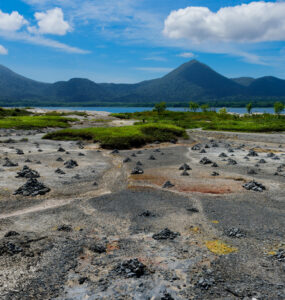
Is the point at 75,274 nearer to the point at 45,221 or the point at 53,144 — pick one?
the point at 45,221

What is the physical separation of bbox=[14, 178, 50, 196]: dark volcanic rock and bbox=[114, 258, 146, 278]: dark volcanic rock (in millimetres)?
10839

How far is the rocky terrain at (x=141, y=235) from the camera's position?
32.6ft

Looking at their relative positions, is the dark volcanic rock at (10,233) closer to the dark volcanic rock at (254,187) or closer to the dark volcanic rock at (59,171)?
the dark volcanic rock at (59,171)

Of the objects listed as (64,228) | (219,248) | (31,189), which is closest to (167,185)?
(219,248)

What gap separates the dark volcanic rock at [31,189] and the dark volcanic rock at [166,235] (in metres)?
9.90

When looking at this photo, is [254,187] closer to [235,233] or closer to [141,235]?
[235,233]

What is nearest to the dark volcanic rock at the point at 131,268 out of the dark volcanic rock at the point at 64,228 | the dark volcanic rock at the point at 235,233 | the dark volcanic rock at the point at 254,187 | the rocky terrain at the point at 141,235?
the rocky terrain at the point at 141,235

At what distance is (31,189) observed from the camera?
64.5 feet

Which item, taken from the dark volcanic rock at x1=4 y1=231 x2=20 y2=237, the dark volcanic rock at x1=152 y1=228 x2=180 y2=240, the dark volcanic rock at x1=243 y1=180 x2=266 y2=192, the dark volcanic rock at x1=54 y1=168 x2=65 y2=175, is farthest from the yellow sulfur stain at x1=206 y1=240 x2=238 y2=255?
the dark volcanic rock at x1=54 y1=168 x2=65 y2=175

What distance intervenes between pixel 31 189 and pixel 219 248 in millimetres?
13443

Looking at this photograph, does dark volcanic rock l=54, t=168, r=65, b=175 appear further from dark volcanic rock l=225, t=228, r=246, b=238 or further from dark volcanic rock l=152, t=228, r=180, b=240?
dark volcanic rock l=225, t=228, r=246, b=238

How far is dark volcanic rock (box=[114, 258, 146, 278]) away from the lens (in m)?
10.5

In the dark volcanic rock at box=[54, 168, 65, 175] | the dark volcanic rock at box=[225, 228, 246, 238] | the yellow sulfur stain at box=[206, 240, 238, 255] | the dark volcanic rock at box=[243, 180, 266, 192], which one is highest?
the dark volcanic rock at box=[54, 168, 65, 175]

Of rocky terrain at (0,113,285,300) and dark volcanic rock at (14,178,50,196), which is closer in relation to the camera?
rocky terrain at (0,113,285,300)
